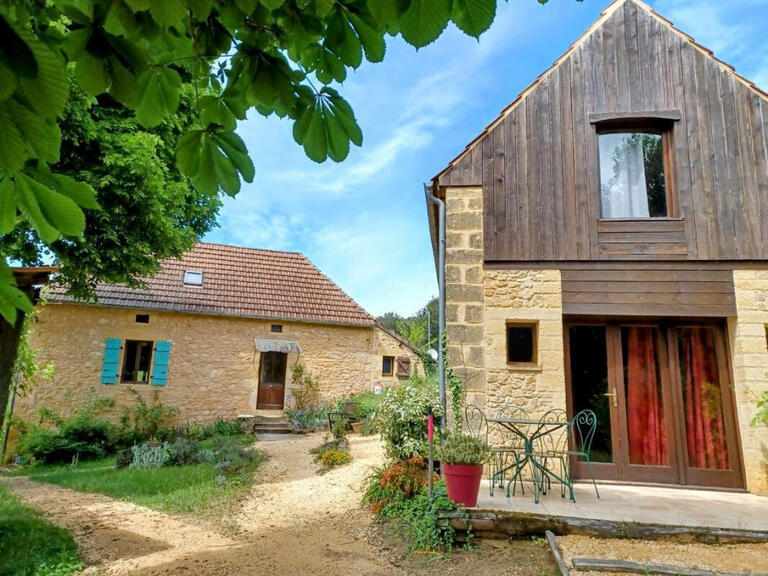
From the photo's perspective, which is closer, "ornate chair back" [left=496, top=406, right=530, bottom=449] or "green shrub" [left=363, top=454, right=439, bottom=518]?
"green shrub" [left=363, top=454, right=439, bottom=518]

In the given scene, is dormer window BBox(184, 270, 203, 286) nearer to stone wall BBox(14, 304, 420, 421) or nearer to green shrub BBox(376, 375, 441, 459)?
stone wall BBox(14, 304, 420, 421)

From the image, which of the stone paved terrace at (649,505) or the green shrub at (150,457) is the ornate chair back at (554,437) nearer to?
the stone paved terrace at (649,505)

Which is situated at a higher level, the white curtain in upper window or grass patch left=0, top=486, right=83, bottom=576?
the white curtain in upper window

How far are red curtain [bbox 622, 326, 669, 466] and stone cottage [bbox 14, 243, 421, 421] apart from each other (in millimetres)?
9198

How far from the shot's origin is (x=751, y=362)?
5.50 meters

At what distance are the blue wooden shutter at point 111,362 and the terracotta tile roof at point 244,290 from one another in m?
1.06

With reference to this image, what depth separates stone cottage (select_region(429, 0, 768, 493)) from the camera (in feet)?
18.6

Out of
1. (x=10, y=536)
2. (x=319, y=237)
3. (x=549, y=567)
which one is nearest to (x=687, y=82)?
(x=549, y=567)

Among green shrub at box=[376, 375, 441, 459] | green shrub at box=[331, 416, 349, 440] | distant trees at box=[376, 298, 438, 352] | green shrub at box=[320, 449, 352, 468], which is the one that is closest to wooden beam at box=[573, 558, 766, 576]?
green shrub at box=[376, 375, 441, 459]

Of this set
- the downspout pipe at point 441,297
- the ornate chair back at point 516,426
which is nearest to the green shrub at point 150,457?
the downspout pipe at point 441,297

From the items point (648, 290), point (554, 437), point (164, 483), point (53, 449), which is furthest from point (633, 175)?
point (53, 449)

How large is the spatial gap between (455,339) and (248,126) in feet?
15.8

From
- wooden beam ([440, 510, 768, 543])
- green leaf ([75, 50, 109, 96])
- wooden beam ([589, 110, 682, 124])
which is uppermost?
wooden beam ([589, 110, 682, 124])

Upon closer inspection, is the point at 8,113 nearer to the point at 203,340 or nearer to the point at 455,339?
the point at 455,339
